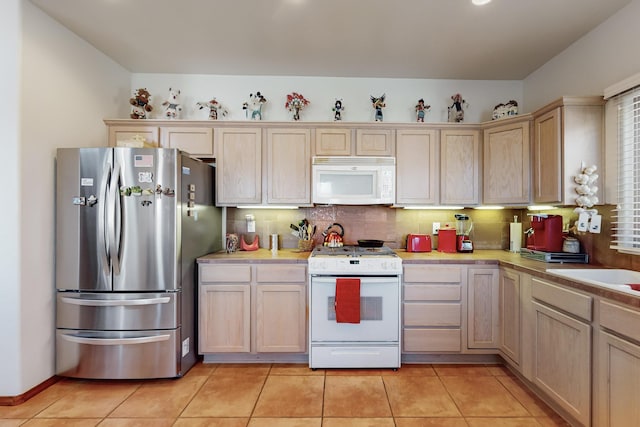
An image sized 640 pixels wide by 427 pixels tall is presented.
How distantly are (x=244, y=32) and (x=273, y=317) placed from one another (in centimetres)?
235

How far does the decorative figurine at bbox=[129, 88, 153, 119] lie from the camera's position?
3.10 meters

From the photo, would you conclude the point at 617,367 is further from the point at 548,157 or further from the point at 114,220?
the point at 114,220

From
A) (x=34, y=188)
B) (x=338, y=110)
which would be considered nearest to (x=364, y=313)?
(x=338, y=110)

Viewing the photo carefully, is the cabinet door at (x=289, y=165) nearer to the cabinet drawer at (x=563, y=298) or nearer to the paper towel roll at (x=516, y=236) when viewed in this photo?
the cabinet drawer at (x=563, y=298)

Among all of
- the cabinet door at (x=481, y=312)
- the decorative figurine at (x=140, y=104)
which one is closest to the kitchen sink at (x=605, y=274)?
the cabinet door at (x=481, y=312)

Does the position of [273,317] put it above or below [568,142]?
below

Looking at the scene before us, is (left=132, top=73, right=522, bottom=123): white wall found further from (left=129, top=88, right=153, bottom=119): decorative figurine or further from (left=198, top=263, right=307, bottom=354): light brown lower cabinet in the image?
(left=198, top=263, right=307, bottom=354): light brown lower cabinet

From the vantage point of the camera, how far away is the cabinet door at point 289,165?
10.00ft

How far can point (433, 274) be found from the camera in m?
2.71

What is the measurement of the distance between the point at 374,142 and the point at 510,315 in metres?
1.87

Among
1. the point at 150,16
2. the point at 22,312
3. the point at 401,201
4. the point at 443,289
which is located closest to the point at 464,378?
the point at 443,289

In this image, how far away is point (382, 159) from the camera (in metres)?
2.99

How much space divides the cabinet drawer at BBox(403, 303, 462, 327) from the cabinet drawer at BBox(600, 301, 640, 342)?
3.70 feet

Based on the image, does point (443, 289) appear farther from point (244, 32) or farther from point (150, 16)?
point (150, 16)
